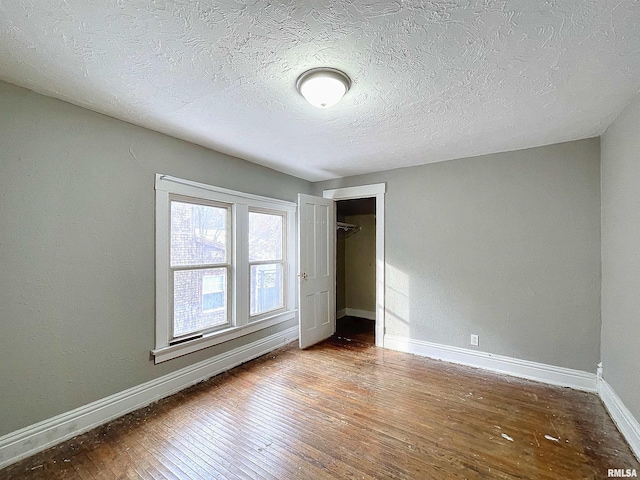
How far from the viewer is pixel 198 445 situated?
1912 mm

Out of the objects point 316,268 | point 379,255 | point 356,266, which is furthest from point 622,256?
point 356,266

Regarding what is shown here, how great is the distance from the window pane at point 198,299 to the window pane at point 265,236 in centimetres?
55

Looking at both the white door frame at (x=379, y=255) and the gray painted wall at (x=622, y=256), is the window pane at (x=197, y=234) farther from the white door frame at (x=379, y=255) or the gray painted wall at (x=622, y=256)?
the gray painted wall at (x=622, y=256)

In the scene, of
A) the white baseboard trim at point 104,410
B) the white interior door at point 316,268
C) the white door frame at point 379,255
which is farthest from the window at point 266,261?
the white door frame at point 379,255

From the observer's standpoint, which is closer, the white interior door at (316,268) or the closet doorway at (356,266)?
the white interior door at (316,268)

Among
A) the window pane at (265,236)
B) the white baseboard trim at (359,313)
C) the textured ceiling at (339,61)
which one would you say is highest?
the textured ceiling at (339,61)

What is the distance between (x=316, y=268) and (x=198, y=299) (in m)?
1.63

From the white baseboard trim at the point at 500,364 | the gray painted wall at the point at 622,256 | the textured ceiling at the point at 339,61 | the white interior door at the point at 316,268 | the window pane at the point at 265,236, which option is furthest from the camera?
the white interior door at the point at 316,268

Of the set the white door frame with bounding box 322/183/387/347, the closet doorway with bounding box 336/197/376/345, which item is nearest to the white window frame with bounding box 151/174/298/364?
the white door frame with bounding box 322/183/387/347

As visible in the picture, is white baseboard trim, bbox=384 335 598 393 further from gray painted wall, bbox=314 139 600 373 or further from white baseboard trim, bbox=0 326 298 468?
white baseboard trim, bbox=0 326 298 468

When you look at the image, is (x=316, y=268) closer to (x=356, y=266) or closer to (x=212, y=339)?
(x=212, y=339)

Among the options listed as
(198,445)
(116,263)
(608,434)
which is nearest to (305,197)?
(116,263)

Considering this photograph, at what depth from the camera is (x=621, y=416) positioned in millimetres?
2070

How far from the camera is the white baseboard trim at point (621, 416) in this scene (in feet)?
6.06
